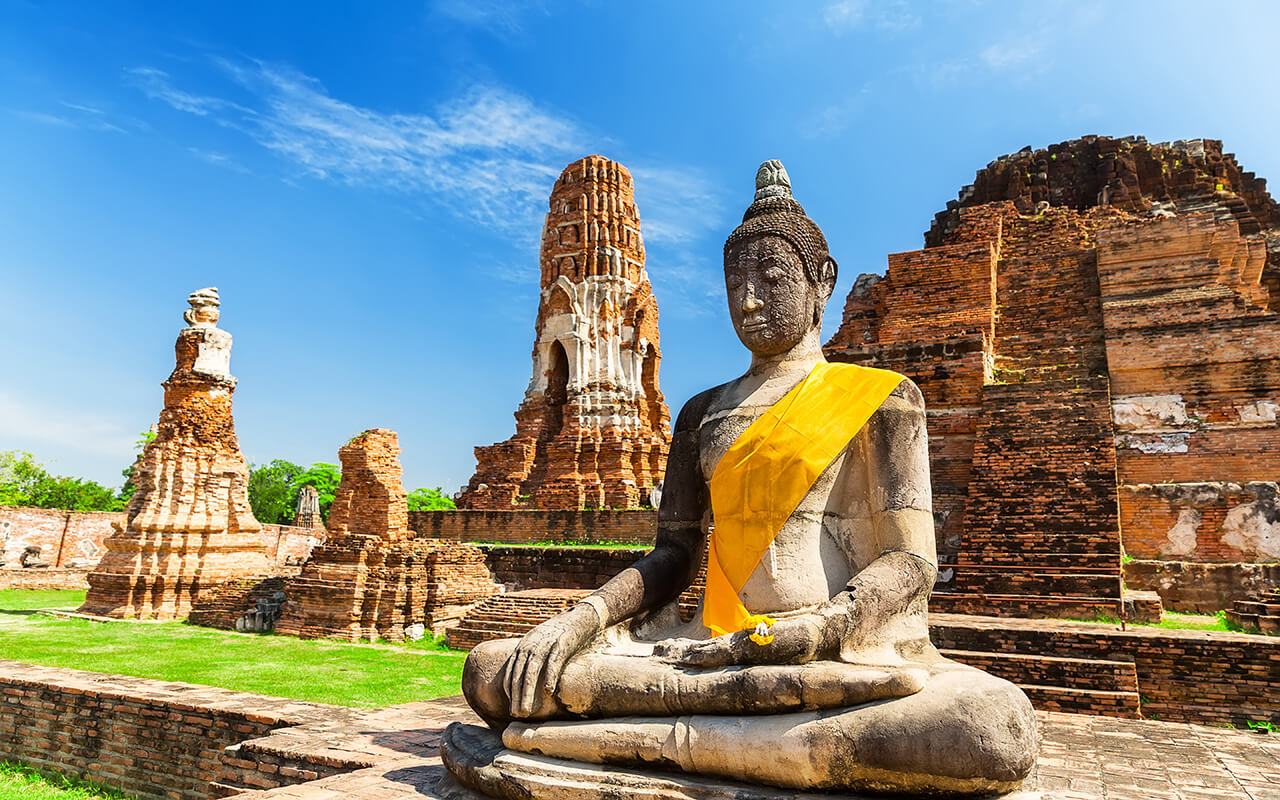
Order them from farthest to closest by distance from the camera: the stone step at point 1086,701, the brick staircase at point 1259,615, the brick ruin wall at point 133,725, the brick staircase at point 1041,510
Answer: the brick staircase at point 1041,510, the brick staircase at point 1259,615, the stone step at point 1086,701, the brick ruin wall at point 133,725

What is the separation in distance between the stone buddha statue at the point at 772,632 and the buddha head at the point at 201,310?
15.0 meters

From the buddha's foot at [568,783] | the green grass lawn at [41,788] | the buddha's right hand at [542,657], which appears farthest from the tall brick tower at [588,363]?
the buddha's foot at [568,783]

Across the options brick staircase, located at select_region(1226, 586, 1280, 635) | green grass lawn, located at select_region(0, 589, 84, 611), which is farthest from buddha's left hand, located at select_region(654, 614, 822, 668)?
green grass lawn, located at select_region(0, 589, 84, 611)

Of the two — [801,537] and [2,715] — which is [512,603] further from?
[801,537]

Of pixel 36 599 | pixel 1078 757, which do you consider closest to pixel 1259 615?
pixel 1078 757

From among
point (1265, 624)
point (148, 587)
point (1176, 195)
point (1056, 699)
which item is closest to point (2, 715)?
point (1056, 699)

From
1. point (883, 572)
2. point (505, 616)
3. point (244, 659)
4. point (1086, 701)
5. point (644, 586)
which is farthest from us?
point (505, 616)

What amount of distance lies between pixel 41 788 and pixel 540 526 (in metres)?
13.7

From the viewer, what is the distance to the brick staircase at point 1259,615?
7.59m

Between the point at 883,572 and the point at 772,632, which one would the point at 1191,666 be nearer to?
the point at 883,572

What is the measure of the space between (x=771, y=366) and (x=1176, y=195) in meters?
20.8

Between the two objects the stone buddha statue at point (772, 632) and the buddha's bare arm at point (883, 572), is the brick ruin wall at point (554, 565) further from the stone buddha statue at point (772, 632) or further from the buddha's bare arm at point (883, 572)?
the buddha's bare arm at point (883, 572)

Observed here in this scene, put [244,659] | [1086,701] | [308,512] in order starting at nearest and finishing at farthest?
[1086,701], [244,659], [308,512]

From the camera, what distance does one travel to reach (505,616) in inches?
473
